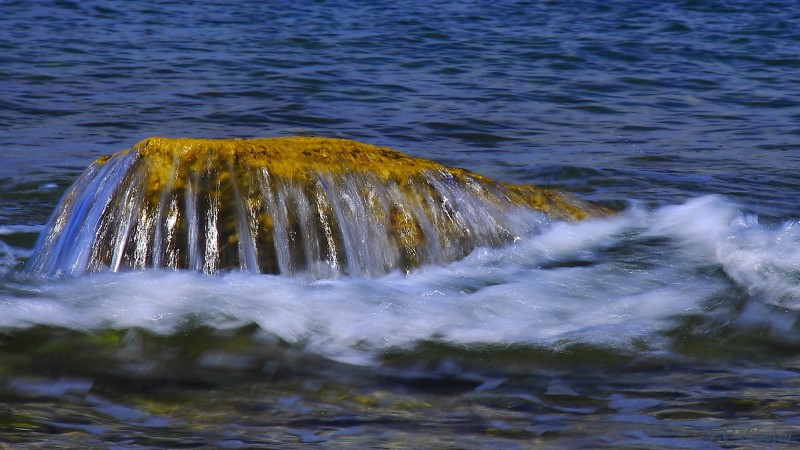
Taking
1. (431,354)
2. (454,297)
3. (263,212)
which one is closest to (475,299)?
(454,297)

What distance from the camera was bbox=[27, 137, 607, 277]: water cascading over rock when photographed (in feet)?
14.6

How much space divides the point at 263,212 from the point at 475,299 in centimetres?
89

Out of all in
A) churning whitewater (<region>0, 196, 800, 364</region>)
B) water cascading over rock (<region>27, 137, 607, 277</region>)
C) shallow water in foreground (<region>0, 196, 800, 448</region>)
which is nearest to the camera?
shallow water in foreground (<region>0, 196, 800, 448</region>)

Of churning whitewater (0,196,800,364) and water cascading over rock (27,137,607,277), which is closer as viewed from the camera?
churning whitewater (0,196,800,364)

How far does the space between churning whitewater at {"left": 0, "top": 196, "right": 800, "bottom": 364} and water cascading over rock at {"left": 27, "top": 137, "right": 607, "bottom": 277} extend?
0.08 m

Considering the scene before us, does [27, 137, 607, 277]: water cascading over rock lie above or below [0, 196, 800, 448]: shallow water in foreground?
above

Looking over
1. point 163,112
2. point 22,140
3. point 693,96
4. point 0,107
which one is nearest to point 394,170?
point 22,140

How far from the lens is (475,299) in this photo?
14.7 feet

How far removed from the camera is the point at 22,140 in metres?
7.71

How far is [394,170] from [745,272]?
152 cm

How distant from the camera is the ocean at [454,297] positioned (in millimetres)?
3229

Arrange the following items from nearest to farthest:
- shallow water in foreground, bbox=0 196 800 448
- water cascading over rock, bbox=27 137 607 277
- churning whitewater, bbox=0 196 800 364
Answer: shallow water in foreground, bbox=0 196 800 448 → churning whitewater, bbox=0 196 800 364 → water cascading over rock, bbox=27 137 607 277

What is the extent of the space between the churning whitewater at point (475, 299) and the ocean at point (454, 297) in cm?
1

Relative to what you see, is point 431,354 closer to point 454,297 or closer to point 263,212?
point 454,297
